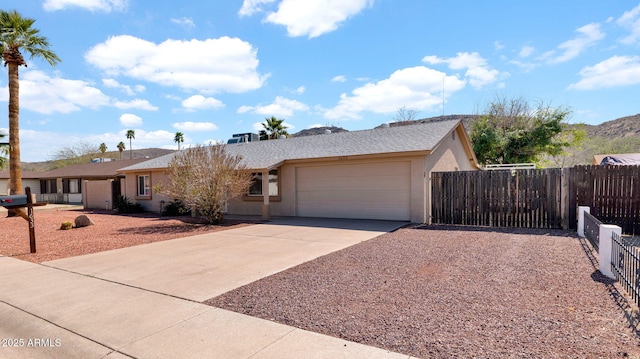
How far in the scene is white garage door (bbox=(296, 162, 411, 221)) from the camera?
13.6m

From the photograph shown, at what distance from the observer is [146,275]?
21.6ft

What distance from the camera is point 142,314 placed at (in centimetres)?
466

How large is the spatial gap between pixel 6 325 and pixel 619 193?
14.0 metres

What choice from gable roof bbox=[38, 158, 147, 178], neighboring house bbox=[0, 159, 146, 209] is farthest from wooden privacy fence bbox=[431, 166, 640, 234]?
gable roof bbox=[38, 158, 147, 178]

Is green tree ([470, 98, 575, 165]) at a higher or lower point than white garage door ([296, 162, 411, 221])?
higher

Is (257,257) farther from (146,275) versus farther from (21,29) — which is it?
(21,29)

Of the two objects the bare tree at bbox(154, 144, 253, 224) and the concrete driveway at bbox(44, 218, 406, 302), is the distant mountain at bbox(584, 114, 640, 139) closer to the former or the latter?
the concrete driveway at bbox(44, 218, 406, 302)

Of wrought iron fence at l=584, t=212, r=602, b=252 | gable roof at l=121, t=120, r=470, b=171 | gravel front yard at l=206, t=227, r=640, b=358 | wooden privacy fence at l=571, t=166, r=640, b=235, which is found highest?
gable roof at l=121, t=120, r=470, b=171

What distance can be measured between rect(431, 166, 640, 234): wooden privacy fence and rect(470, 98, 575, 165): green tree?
1389 centimetres

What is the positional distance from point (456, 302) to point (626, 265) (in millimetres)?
2647


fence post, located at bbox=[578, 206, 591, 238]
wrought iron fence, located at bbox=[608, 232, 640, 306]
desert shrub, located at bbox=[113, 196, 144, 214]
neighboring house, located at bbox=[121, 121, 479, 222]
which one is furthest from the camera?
desert shrub, located at bbox=[113, 196, 144, 214]

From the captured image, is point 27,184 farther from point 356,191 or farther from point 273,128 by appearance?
point 356,191

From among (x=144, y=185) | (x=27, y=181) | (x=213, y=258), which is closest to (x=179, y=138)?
(x=27, y=181)

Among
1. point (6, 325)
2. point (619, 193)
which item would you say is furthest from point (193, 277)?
point (619, 193)
